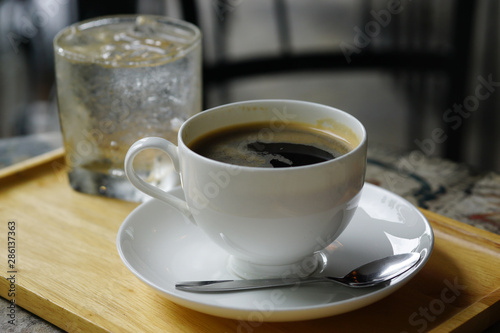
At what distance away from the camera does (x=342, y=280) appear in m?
0.59

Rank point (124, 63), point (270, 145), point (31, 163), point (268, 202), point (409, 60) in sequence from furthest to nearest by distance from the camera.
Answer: point (409, 60), point (31, 163), point (124, 63), point (270, 145), point (268, 202)

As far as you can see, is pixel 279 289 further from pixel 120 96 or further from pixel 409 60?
pixel 409 60

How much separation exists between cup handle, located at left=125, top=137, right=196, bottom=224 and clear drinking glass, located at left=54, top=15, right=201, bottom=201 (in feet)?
0.70

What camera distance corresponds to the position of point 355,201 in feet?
1.99

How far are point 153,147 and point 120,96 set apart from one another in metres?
0.23

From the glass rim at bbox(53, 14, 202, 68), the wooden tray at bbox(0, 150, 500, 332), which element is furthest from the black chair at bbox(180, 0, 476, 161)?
the wooden tray at bbox(0, 150, 500, 332)

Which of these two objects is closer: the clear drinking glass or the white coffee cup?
the white coffee cup

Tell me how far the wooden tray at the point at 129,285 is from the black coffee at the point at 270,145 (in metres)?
0.17

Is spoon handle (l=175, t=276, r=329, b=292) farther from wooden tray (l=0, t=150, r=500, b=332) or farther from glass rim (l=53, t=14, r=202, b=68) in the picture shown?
glass rim (l=53, t=14, r=202, b=68)

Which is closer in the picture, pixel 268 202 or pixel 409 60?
pixel 268 202

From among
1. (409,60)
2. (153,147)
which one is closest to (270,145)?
(153,147)

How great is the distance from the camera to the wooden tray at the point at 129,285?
1.86ft

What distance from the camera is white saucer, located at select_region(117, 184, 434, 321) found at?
1.73ft

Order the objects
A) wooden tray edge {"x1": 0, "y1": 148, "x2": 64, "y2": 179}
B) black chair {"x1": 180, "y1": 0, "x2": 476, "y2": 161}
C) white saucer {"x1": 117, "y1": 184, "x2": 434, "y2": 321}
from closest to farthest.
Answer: white saucer {"x1": 117, "y1": 184, "x2": 434, "y2": 321}
wooden tray edge {"x1": 0, "y1": 148, "x2": 64, "y2": 179}
black chair {"x1": 180, "y1": 0, "x2": 476, "y2": 161}
